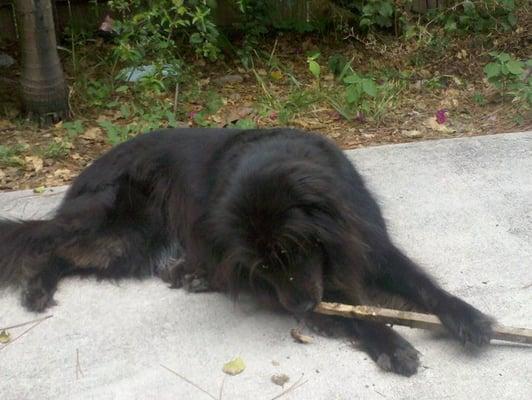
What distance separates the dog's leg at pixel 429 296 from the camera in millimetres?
2617

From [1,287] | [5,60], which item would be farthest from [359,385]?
[5,60]

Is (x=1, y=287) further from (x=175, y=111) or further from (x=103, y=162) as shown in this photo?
(x=175, y=111)

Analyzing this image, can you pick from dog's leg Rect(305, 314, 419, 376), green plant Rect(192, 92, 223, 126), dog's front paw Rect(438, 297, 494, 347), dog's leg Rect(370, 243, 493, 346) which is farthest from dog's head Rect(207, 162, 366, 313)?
green plant Rect(192, 92, 223, 126)

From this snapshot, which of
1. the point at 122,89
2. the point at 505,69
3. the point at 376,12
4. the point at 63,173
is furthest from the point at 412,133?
the point at 63,173

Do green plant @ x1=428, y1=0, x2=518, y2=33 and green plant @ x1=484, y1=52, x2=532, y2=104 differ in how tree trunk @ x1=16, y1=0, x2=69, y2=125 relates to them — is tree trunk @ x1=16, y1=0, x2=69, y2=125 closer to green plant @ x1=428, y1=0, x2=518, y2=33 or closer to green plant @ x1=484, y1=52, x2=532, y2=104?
green plant @ x1=484, y1=52, x2=532, y2=104

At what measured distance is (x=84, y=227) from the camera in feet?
10.7

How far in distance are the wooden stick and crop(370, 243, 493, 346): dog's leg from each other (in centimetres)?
4

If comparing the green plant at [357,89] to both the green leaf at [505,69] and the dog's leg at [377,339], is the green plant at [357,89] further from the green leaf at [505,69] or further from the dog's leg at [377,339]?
the dog's leg at [377,339]

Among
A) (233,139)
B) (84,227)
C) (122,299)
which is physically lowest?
(122,299)

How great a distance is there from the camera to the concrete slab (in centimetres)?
251

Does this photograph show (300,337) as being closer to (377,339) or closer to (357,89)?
(377,339)

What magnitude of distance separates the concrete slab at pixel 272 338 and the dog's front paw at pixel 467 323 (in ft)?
0.21

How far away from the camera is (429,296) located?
2812 millimetres

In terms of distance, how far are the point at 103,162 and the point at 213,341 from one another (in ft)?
4.15
